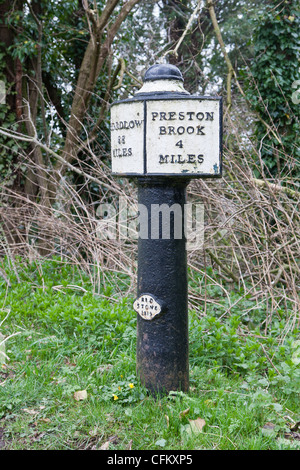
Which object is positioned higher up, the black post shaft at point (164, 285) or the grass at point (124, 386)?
the black post shaft at point (164, 285)

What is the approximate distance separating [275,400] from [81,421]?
1.17 m

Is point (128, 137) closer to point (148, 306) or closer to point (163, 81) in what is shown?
point (163, 81)

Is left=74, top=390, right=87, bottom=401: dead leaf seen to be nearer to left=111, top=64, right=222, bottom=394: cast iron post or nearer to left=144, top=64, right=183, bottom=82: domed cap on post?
left=111, top=64, right=222, bottom=394: cast iron post

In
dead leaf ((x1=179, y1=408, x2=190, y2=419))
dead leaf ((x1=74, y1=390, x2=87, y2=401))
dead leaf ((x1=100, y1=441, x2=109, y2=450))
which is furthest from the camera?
dead leaf ((x1=74, y1=390, x2=87, y2=401))

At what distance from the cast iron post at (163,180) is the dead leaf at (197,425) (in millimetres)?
303

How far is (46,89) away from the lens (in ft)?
25.3

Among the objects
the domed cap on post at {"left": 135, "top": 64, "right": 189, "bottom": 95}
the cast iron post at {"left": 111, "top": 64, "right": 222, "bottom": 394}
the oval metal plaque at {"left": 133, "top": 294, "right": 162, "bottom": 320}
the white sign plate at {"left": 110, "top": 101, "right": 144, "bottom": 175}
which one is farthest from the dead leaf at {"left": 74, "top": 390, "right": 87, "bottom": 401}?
the domed cap on post at {"left": 135, "top": 64, "right": 189, "bottom": 95}

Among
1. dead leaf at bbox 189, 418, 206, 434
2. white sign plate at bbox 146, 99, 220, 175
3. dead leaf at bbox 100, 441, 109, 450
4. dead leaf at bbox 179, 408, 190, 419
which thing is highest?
white sign plate at bbox 146, 99, 220, 175

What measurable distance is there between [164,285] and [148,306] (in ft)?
0.50

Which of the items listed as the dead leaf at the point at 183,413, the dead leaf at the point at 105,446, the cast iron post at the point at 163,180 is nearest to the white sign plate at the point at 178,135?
the cast iron post at the point at 163,180

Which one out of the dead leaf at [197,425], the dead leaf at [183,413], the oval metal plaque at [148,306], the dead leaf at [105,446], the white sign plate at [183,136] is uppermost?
the white sign plate at [183,136]

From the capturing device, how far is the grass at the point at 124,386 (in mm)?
2311

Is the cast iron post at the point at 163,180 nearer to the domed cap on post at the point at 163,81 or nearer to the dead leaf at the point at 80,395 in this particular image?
the domed cap on post at the point at 163,81

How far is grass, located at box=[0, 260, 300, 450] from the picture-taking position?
2.31 m
